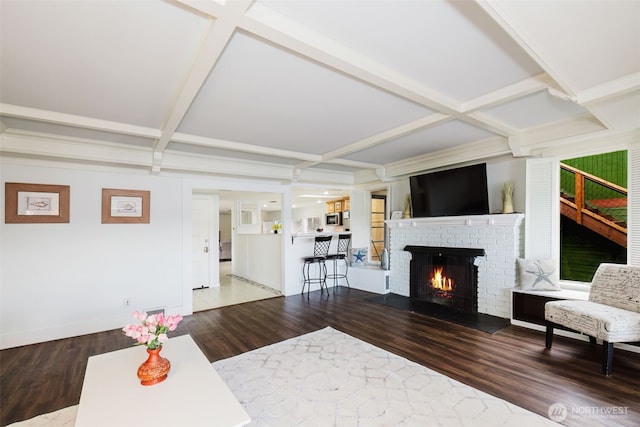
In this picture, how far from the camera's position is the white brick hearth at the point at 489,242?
3993 mm

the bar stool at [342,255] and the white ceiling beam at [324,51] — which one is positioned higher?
the white ceiling beam at [324,51]

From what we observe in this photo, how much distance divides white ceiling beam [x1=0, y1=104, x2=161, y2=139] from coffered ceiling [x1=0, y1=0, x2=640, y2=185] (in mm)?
13

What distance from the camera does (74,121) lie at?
2.83 metres

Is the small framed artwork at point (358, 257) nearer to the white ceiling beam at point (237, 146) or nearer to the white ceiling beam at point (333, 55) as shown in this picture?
the white ceiling beam at point (237, 146)

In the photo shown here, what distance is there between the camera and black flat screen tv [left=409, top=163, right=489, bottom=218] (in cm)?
420

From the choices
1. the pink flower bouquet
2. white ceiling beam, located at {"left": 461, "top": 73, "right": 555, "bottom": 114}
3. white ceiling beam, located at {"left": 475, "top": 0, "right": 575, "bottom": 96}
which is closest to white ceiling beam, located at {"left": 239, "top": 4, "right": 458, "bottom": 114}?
white ceiling beam, located at {"left": 461, "top": 73, "right": 555, "bottom": 114}

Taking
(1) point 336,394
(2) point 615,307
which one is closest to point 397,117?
(1) point 336,394

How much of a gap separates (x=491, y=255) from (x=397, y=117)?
2.58m

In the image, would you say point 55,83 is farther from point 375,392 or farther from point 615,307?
point 615,307

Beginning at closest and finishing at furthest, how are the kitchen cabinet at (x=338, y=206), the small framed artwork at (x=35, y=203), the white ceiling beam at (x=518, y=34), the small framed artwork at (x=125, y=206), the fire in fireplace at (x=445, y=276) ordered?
the white ceiling beam at (x=518, y=34) < the small framed artwork at (x=35, y=203) < the small framed artwork at (x=125, y=206) < the fire in fireplace at (x=445, y=276) < the kitchen cabinet at (x=338, y=206)

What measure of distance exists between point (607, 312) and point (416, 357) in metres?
1.76

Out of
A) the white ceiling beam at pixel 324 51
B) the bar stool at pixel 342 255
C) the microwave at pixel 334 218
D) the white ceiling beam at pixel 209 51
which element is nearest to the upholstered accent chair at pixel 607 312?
the white ceiling beam at pixel 324 51

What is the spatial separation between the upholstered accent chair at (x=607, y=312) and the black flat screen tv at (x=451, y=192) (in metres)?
1.51

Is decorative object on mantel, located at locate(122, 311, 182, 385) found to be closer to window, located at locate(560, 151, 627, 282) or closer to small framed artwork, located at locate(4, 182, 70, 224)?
small framed artwork, located at locate(4, 182, 70, 224)
